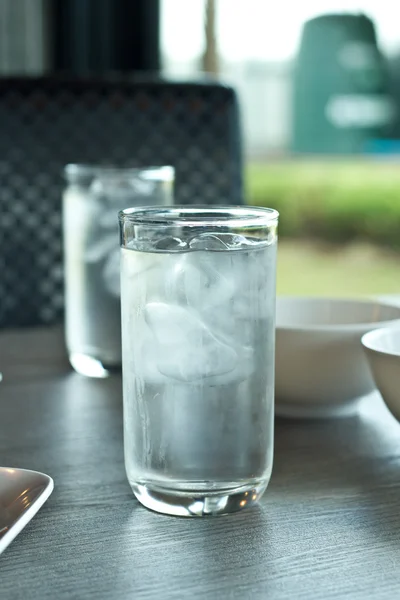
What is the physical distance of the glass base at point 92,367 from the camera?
3.15 feet

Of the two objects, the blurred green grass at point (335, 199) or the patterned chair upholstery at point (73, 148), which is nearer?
the patterned chair upholstery at point (73, 148)

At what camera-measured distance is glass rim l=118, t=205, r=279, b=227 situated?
0.56 m

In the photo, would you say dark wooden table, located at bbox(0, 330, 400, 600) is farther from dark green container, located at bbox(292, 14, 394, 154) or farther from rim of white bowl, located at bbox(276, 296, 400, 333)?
dark green container, located at bbox(292, 14, 394, 154)

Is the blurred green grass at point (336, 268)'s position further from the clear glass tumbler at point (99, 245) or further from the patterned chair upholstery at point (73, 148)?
the clear glass tumbler at point (99, 245)

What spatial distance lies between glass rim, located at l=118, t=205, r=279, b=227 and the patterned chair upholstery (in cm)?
95

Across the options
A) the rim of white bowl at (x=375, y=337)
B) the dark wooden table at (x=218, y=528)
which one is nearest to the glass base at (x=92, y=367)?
the dark wooden table at (x=218, y=528)

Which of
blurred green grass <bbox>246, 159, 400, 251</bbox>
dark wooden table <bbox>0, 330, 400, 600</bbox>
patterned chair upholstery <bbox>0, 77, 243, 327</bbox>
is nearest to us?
dark wooden table <bbox>0, 330, 400, 600</bbox>

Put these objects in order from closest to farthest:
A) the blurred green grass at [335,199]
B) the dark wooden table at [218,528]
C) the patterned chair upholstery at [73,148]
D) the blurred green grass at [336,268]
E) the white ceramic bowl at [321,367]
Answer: the dark wooden table at [218,528]
the white ceramic bowl at [321,367]
the patterned chair upholstery at [73,148]
the blurred green grass at [335,199]
the blurred green grass at [336,268]

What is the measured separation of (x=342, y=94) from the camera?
4.19m

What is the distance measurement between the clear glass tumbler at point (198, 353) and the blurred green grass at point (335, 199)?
4222 mm

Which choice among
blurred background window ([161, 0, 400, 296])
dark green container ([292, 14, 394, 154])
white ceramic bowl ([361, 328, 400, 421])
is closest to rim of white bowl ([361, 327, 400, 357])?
white ceramic bowl ([361, 328, 400, 421])

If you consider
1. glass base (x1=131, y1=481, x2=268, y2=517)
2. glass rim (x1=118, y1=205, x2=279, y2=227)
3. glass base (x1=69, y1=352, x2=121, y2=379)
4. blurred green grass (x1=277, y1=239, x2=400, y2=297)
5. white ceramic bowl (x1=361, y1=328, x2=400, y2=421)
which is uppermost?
glass rim (x1=118, y1=205, x2=279, y2=227)

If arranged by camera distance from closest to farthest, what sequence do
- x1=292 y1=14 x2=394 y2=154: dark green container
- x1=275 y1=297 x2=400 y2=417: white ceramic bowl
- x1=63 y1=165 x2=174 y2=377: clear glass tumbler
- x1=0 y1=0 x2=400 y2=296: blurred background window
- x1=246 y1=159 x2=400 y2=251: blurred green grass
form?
x1=275 y1=297 x2=400 y2=417: white ceramic bowl, x1=63 y1=165 x2=174 y2=377: clear glass tumbler, x1=0 y1=0 x2=400 y2=296: blurred background window, x1=292 y1=14 x2=394 y2=154: dark green container, x1=246 y1=159 x2=400 y2=251: blurred green grass

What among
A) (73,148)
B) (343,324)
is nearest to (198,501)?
(343,324)
